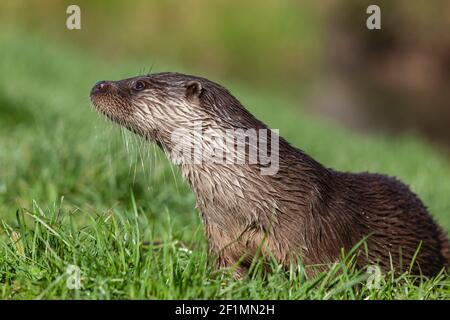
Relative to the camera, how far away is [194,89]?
364cm

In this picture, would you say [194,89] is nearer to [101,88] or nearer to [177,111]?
[177,111]

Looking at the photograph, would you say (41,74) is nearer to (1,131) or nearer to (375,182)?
(1,131)

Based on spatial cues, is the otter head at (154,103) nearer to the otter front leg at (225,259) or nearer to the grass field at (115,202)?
the grass field at (115,202)

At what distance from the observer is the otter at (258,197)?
11.4 ft

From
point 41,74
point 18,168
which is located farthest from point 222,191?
point 41,74

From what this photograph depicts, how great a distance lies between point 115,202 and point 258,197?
1.69 m

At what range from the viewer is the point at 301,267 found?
10.7ft

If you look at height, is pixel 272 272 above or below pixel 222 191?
below

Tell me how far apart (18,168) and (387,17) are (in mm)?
12053

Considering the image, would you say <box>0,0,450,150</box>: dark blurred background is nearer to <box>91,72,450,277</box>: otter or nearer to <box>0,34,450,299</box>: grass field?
<box>0,34,450,299</box>: grass field

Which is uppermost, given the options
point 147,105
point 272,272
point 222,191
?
point 147,105

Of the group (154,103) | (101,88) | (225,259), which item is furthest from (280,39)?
(225,259)

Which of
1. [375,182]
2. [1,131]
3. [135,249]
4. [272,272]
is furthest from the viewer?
[1,131]
